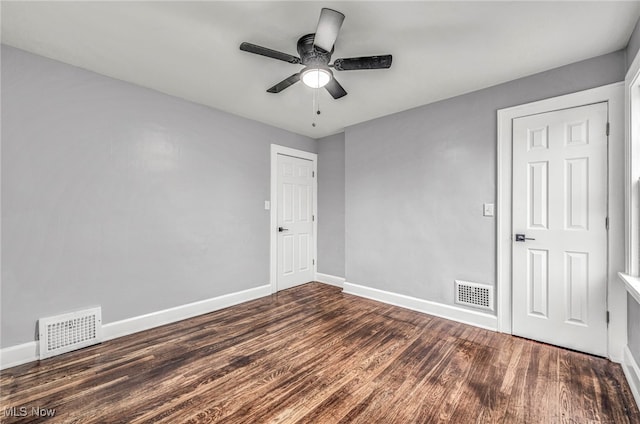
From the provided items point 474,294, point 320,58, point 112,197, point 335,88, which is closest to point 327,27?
point 320,58

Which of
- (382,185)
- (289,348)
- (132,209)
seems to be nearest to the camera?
(289,348)

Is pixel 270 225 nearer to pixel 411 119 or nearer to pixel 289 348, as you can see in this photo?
pixel 289 348

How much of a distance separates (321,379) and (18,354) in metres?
2.43

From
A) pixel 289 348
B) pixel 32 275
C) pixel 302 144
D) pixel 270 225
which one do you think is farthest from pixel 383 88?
pixel 32 275

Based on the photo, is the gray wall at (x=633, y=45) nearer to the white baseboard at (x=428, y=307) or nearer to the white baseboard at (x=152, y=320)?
the white baseboard at (x=428, y=307)

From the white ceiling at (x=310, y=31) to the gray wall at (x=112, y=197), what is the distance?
0.36 metres

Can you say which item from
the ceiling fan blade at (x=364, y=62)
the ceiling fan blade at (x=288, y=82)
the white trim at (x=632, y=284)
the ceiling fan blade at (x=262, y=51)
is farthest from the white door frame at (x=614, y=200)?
the ceiling fan blade at (x=262, y=51)

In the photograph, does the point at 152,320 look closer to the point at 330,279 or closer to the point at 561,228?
the point at 330,279

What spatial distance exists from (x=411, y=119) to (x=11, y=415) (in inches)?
167

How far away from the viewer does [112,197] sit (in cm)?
259

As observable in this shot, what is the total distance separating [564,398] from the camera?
5.73 feet

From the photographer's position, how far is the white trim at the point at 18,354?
6.75 ft

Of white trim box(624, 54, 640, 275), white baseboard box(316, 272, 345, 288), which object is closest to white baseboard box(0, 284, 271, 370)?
white baseboard box(316, 272, 345, 288)

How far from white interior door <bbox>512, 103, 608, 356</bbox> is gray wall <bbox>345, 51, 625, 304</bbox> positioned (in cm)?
24
